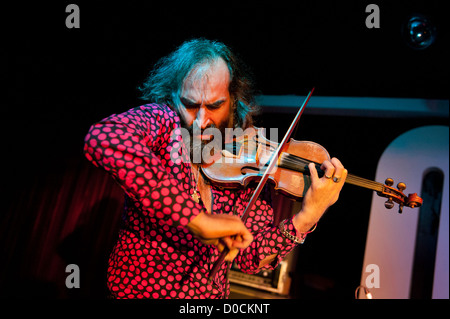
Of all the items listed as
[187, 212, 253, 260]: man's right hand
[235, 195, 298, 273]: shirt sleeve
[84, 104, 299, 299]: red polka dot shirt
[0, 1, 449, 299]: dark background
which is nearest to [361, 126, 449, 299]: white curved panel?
[0, 1, 449, 299]: dark background

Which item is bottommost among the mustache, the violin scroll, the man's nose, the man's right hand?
the man's right hand

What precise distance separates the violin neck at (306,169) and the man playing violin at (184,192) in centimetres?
12

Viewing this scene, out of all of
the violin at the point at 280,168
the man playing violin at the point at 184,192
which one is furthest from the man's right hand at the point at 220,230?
the violin at the point at 280,168

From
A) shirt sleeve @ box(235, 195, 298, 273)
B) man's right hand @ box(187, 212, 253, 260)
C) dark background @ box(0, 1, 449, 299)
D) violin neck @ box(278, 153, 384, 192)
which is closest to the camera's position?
man's right hand @ box(187, 212, 253, 260)

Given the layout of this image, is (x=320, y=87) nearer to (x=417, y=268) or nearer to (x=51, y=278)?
(x=417, y=268)

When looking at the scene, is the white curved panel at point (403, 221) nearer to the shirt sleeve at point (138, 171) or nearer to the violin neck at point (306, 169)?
the violin neck at point (306, 169)

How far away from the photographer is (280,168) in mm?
1793

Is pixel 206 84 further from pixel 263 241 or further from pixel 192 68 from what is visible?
pixel 263 241

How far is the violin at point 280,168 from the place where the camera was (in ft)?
5.42

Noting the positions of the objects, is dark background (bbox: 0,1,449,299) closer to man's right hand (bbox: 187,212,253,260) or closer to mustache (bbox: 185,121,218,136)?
mustache (bbox: 185,121,218,136)

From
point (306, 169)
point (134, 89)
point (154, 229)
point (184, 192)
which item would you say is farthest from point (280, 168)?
point (134, 89)

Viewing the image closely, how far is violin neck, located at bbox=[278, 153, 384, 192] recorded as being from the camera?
5.78 feet

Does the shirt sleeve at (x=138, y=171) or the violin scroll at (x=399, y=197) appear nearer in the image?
the shirt sleeve at (x=138, y=171)

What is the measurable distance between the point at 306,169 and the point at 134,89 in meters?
2.69
